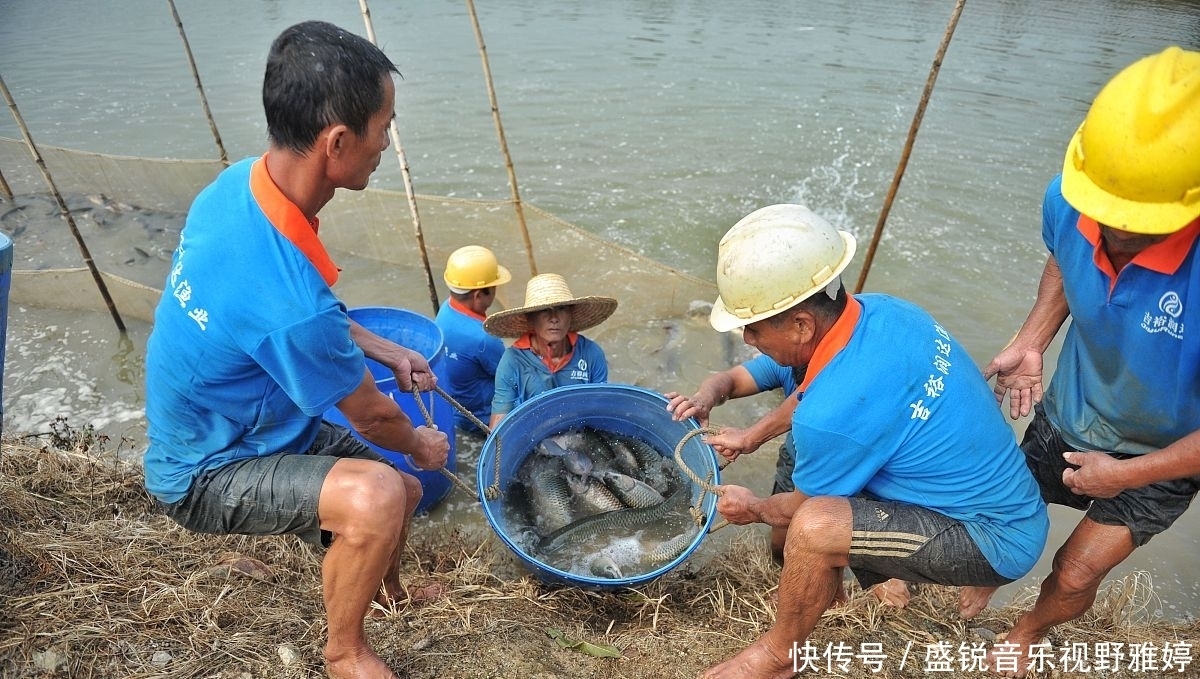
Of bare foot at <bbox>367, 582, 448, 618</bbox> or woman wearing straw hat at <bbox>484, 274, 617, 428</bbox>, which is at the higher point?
woman wearing straw hat at <bbox>484, 274, 617, 428</bbox>

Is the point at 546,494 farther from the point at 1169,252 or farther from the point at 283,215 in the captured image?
the point at 1169,252

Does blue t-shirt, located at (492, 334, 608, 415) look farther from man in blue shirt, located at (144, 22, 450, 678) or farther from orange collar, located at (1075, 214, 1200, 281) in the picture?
orange collar, located at (1075, 214, 1200, 281)

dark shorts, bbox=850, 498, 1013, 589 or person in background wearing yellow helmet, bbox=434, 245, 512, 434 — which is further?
person in background wearing yellow helmet, bbox=434, 245, 512, 434

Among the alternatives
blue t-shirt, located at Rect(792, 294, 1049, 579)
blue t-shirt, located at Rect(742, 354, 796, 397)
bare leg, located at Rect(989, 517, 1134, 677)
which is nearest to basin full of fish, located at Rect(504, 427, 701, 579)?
blue t-shirt, located at Rect(742, 354, 796, 397)

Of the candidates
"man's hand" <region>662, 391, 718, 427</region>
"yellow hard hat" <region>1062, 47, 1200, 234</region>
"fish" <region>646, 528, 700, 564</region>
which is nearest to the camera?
"yellow hard hat" <region>1062, 47, 1200, 234</region>

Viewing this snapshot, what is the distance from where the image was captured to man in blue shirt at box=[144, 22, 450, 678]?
197 centimetres

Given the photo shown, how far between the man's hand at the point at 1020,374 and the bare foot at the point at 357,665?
2.71 meters

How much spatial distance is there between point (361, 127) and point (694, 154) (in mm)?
8383

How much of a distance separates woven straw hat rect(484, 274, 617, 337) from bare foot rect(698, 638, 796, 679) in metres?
1.91

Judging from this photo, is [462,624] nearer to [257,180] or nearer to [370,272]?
[257,180]

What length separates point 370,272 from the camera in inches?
269

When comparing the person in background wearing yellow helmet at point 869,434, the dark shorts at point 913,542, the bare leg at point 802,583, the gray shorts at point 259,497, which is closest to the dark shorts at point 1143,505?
the person in background wearing yellow helmet at point 869,434

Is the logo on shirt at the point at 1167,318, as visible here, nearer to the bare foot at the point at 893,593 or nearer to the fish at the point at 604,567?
the bare foot at the point at 893,593

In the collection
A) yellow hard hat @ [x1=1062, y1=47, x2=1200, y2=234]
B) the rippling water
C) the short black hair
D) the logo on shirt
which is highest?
the short black hair
